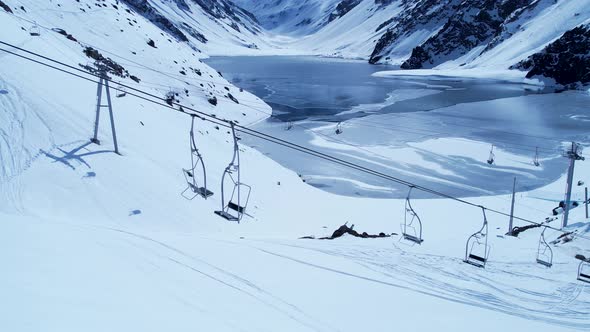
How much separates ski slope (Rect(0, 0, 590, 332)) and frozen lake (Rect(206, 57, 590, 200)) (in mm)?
2805

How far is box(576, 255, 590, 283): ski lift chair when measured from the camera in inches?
498

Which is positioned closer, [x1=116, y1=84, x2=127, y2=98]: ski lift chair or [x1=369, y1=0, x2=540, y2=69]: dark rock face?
[x1=116, y1=84, x2=127, y2=98]: ski lift chair

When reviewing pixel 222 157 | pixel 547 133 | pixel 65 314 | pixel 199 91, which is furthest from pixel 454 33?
pixel 65 314

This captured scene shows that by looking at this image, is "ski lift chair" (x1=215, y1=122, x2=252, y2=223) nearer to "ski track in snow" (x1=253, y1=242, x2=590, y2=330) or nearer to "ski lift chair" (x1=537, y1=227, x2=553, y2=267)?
"ski track in snow" (x1=253, y1=242, x2=590, y2=330)

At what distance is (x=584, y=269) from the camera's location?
535 inches

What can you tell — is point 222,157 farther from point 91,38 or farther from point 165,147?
point 91,38

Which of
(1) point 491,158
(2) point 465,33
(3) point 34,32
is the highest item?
(2) point 465,33

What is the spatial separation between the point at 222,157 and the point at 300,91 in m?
41.2

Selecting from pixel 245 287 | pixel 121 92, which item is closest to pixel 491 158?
pixel 121 92

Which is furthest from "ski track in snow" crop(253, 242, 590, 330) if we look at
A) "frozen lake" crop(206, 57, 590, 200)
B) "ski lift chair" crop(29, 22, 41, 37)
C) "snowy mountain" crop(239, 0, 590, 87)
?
"snowy mountain" crop(239, 0, 590, 87)

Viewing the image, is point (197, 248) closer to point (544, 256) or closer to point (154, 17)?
point (544, 256)

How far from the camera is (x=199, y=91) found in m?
38.0

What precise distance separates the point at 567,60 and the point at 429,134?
55956 millimetres

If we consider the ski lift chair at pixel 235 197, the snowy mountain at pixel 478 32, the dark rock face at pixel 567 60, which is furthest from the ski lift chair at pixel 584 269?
the snowy mountain at pixel 478 32
